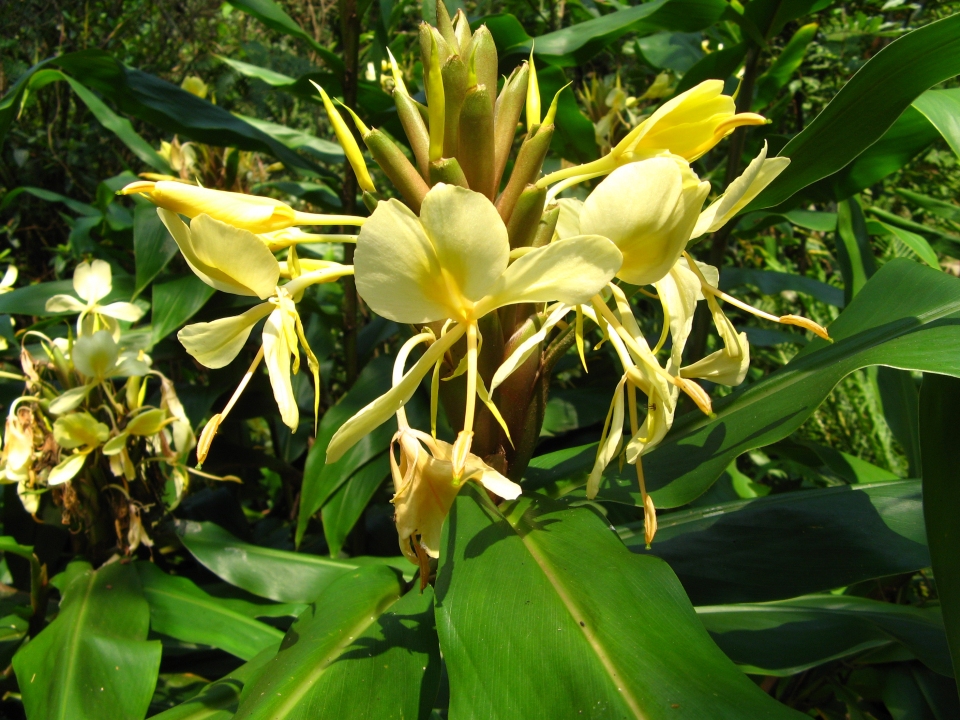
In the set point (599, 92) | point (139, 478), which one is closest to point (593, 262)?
point (139, 478)

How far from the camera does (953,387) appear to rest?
0.66m

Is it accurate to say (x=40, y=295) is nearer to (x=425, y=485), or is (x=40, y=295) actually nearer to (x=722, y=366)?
(x=425, y=485)

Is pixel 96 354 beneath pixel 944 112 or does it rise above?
beneath

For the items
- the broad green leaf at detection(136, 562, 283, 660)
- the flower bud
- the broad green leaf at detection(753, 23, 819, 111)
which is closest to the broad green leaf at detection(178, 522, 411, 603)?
the broad green leaf at detection(136, 562, 283, 660)

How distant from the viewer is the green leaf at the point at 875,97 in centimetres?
75

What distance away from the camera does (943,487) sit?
2.10ft

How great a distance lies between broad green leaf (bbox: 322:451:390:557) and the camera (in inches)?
49.1

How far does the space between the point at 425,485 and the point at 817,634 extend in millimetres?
701

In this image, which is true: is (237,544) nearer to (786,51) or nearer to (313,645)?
(313,645)

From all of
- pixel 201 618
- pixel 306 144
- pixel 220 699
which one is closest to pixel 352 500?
pixel 201 618

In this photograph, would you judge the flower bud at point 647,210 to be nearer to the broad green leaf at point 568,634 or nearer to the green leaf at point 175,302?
the broad green leaf at point 568,634

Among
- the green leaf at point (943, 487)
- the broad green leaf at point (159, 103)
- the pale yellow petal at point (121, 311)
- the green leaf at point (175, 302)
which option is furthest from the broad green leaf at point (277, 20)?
the green leaf at point (943, 487)

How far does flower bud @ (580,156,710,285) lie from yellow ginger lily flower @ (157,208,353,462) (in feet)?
0.98

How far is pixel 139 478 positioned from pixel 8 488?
1.10ft
